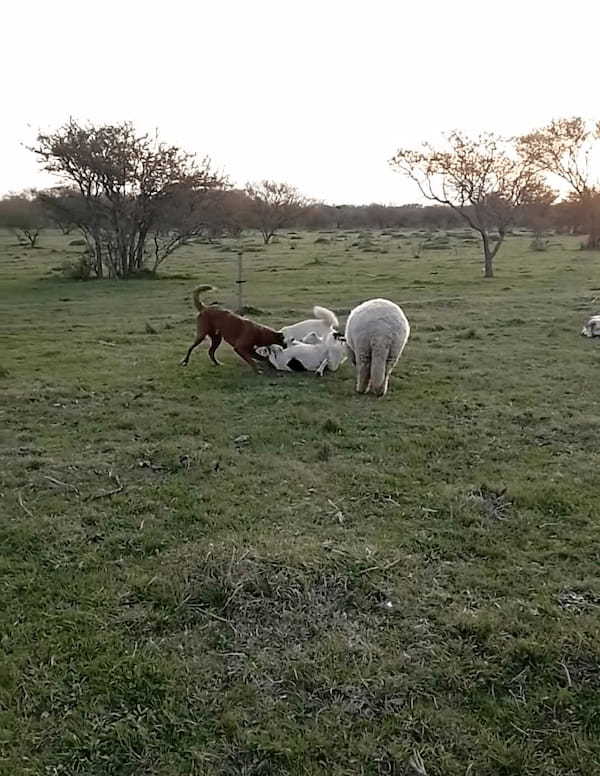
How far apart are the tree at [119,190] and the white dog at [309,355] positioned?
18049 mm

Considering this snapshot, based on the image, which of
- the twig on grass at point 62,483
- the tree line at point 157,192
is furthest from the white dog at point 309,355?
the tree line at point 157,192

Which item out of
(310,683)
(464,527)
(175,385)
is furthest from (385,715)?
(175,385)

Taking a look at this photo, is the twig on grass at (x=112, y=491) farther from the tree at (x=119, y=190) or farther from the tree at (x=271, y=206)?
the tree at (x=271, y=206)

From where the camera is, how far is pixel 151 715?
3.08m

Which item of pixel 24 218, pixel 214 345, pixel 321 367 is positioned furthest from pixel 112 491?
pixel 24 218

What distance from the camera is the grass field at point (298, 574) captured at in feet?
9.77

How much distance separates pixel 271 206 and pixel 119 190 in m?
18.8

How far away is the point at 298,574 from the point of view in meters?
4.10

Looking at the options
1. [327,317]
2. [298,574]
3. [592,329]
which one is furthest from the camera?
[592,329]

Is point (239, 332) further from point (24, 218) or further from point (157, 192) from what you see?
point (24, 218)

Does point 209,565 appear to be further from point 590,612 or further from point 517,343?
point 517,343

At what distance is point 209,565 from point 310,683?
1129mm

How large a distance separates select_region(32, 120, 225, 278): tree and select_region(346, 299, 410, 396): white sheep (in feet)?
63.6

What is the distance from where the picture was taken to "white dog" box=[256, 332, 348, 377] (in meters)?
9.59
